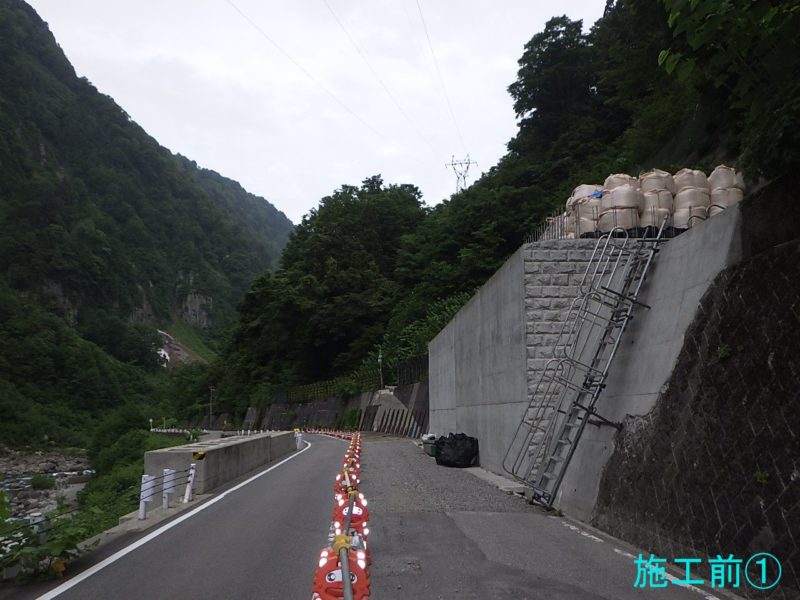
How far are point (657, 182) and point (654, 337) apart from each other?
592cm

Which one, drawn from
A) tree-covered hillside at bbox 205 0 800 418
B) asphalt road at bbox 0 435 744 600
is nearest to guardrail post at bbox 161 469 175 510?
asphalt road at bbox 0 435 744 600

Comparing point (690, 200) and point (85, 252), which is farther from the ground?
point (85, 252)

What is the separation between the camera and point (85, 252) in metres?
131

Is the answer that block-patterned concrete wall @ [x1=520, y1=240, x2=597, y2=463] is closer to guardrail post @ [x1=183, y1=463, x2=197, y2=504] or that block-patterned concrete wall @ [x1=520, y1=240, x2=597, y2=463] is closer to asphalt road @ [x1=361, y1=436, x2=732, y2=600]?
asphalt road @ [x1=361, y1=436, x2=732, y2=600]

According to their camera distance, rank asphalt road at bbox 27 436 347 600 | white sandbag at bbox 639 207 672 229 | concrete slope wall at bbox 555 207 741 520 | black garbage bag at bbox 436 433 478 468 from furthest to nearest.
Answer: black garbage bag at bbox 436 433 478 468 < white sandbag at bbox 639 207 672 229 < concrete slope wall at bbox 555 207 741 520 < asphalt road at bbox 27 436 347 600

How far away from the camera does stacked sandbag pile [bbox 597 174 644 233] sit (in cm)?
1320

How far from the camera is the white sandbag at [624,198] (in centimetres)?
1321

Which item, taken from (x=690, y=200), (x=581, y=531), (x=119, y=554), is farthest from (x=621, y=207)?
(x=119, y=554)

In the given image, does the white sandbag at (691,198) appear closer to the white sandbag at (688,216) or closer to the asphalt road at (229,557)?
the white sandbag at (688,216)

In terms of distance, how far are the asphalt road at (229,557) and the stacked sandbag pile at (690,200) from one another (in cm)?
902

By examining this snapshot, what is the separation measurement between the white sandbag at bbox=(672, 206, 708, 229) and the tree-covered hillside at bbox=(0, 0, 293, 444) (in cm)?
7953

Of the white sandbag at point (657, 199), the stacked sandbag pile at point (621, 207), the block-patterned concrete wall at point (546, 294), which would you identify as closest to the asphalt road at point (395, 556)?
the block-patterned concrete wall at point (546, 294)

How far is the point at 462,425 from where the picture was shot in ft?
68.5

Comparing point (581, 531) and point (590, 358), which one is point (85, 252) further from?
point (581, 531)
